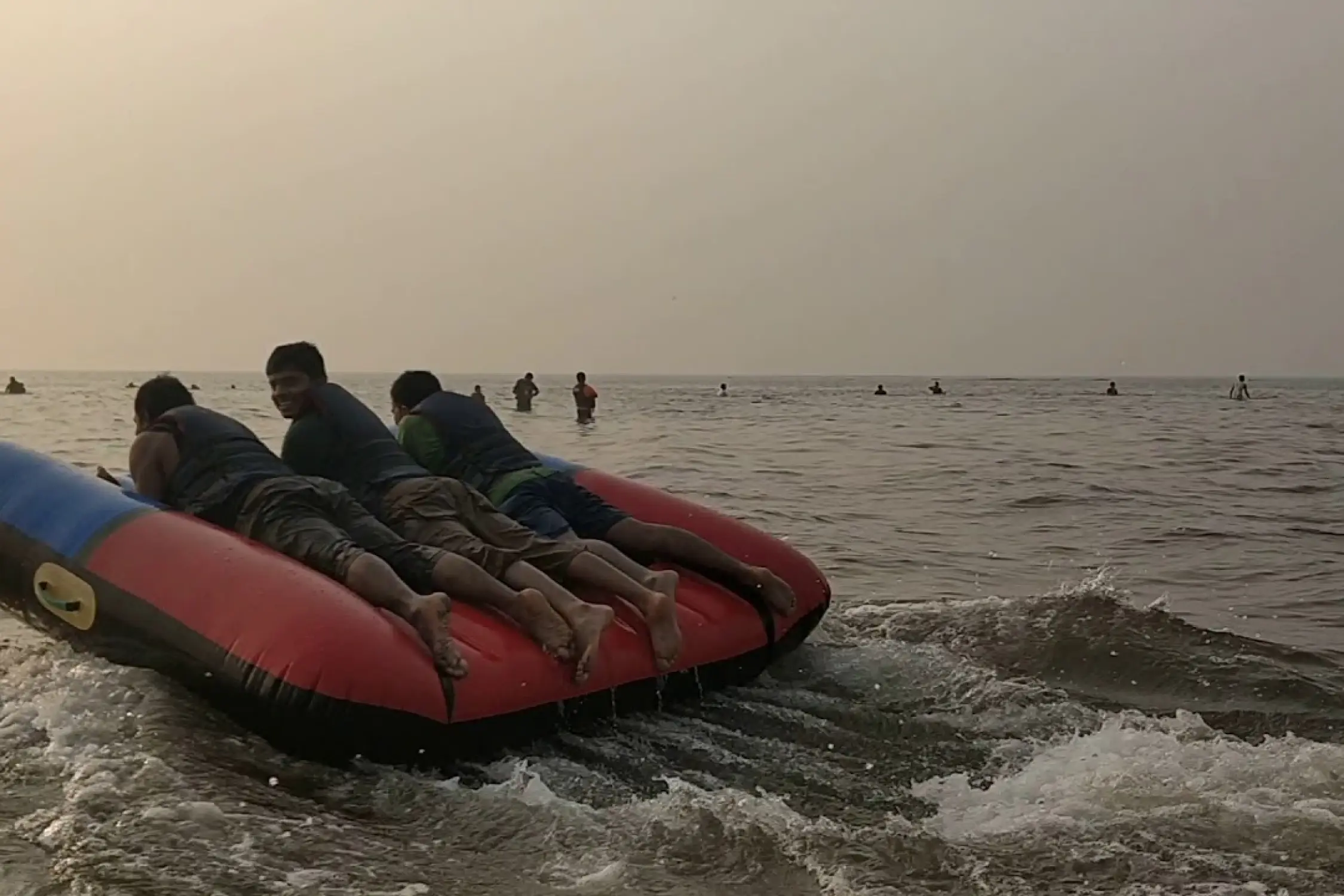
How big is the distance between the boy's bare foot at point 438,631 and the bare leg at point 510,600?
275 mm

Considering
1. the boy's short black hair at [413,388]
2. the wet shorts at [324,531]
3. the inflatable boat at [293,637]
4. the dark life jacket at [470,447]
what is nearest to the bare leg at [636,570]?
the inflatable boat at [293,637]

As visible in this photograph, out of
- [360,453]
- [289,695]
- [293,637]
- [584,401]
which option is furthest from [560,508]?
[584,401]

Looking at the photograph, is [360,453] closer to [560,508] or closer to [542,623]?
[560,508]

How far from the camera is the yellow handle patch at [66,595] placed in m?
4.75

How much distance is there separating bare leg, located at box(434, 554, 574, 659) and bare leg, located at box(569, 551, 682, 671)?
0.31m

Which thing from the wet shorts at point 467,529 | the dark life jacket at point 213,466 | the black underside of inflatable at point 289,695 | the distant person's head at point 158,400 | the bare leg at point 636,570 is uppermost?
the distant person's head at point 158,400

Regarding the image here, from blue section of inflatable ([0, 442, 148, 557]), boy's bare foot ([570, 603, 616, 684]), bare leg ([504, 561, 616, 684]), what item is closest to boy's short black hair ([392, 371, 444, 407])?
blue section of inflatable ([0, 442, 148, 557])

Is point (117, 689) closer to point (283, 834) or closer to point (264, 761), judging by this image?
point (264, 761)

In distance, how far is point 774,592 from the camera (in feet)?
18.4

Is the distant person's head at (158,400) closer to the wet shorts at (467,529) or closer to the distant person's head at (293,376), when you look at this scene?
the distant person's head at (293,376)

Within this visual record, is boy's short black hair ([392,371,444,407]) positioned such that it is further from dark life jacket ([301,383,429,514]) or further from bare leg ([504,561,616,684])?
bare leg ([504,561,616,684])

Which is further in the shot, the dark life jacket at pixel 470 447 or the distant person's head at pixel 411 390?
the distant person's head at pixel 411 390

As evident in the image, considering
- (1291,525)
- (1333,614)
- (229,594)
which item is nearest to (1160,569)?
(1333,614)

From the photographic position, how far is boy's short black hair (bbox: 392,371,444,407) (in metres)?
6.19
